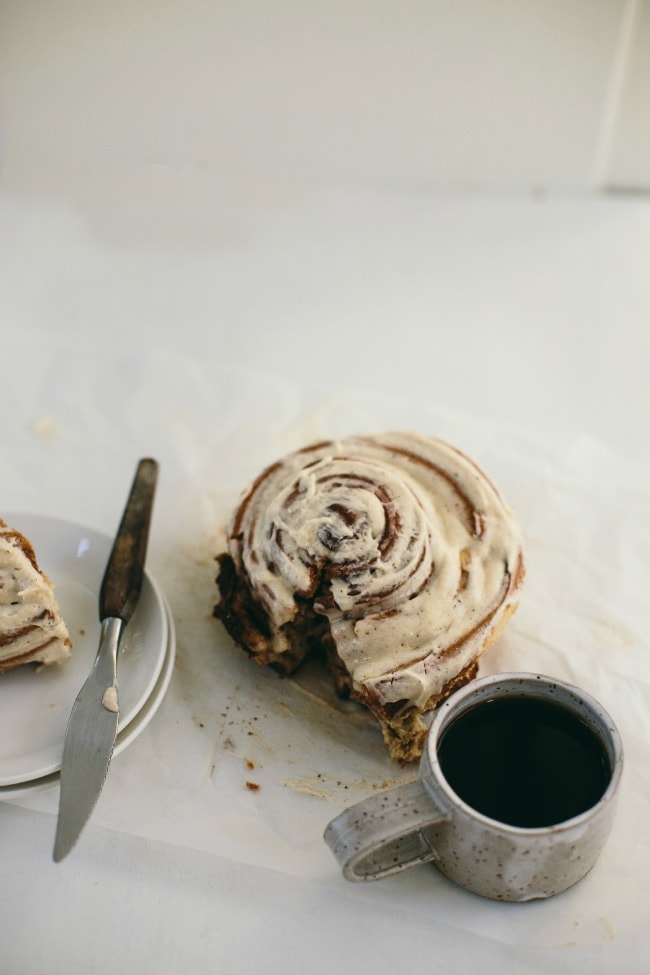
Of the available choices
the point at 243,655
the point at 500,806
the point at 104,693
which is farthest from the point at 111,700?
the point at 500,806

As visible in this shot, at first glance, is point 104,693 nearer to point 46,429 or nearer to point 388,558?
point 388,558

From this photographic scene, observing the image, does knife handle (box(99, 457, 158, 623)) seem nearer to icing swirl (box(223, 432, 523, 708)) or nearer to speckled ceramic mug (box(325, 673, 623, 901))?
icing swirl (box(223, 432, 523, 708))

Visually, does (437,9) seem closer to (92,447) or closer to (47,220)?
(47,220)

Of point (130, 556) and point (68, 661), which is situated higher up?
point (130, 556)

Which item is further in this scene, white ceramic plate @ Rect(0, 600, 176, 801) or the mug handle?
white ceramic plate @ Rect(0, 600, 176, 801)

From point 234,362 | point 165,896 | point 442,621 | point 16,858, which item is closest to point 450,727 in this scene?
point 442,621

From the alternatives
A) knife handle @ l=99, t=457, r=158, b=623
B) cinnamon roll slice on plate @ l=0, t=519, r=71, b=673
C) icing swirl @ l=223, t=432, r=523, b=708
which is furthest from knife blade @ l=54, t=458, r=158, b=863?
icing swirl @ l=223, t=432, r=523, b=708
